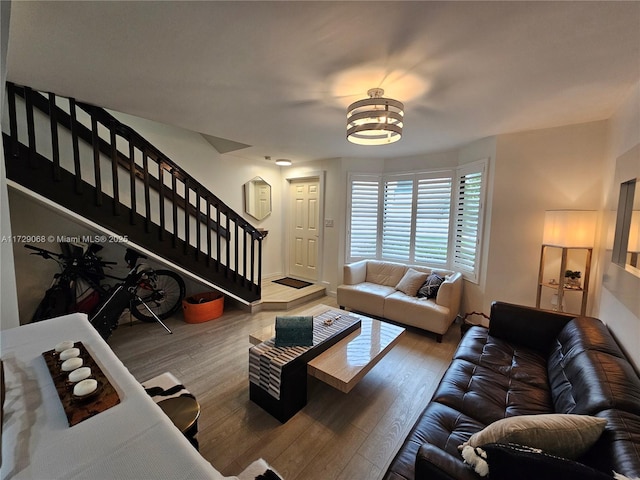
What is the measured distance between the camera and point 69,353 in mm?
963

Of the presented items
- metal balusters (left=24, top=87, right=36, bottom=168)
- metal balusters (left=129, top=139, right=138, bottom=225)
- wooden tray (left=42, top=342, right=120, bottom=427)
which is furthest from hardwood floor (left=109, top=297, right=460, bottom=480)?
metal balusters (left=24, top=87, right=36, bottom=168)

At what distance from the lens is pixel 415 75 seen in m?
1.72

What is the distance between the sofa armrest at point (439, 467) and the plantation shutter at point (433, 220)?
10.4 ft

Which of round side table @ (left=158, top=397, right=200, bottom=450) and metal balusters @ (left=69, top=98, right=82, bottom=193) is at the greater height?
metal balusters @ (left=69, top=98, right=82, bottom=193)

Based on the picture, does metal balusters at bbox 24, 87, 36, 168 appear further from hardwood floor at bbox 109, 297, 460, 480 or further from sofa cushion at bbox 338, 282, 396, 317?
sofa cushion at bbox 338, 282, 396, 317

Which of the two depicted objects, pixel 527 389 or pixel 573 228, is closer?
pixel 527 389

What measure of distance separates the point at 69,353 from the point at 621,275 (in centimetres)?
305

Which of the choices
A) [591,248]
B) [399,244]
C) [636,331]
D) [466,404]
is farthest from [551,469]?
[399,244]

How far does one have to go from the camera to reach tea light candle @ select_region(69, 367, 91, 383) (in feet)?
2.71

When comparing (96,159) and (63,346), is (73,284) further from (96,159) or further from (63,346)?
(63,346)

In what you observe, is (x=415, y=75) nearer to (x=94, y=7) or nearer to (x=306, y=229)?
→ (x=94, y=7)

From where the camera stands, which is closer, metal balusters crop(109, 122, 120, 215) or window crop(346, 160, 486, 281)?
metal balusters crop(109, 122, 120, 215)

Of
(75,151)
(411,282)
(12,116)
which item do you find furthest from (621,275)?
(12,116)

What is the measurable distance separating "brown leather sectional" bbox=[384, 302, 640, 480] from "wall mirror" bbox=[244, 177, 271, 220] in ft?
12.5
